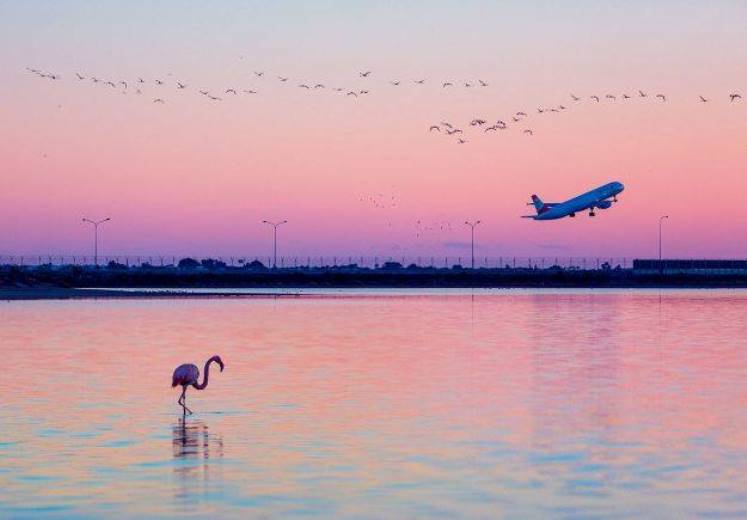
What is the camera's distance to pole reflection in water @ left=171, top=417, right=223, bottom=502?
22.4 m

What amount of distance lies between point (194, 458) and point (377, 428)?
5.40m

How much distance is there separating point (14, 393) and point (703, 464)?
19428 millimetres

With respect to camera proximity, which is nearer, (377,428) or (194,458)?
(194,458)

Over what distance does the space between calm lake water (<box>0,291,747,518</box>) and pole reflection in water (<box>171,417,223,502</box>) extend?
9cm

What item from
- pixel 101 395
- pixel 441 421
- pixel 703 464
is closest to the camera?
pixel 703 464

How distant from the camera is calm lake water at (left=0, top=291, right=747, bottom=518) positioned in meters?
21.5

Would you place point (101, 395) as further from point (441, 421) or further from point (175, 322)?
point (175, 322)

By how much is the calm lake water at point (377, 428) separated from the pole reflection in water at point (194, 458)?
3.6 inches

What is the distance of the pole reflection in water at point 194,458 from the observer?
2244 cm

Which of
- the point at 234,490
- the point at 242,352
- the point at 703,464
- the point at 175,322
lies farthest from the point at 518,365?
the point at 175,322

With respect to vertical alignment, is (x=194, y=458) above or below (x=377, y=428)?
below

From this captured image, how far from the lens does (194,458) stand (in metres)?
25.8

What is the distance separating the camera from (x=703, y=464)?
25000 millimetres

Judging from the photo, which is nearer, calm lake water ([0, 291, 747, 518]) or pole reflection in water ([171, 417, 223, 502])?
calm lake water ([0, 291, 747, 518])
